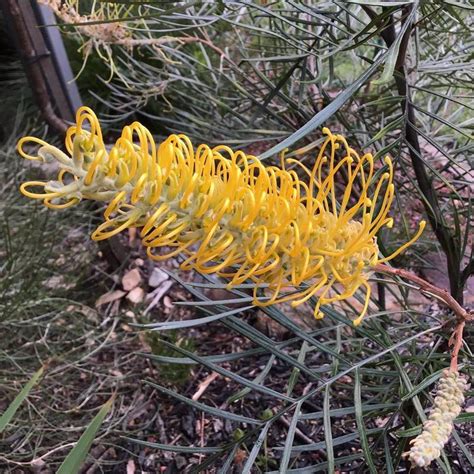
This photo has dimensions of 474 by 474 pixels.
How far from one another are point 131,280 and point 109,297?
2.7 inches

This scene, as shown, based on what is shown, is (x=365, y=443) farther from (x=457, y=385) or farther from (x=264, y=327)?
(x=264, y=327)

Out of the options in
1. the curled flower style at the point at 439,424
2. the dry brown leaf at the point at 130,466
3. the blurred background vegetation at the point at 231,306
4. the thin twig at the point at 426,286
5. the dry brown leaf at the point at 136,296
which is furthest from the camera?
the dry brown leaf at the point at 136,296

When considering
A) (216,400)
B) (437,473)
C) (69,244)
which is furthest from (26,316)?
(437,473)

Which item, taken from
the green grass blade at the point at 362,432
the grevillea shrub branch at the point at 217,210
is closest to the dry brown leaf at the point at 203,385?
the green grass blade at the point at 362,432

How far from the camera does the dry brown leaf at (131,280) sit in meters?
1.33

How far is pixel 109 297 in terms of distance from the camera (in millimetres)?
1303

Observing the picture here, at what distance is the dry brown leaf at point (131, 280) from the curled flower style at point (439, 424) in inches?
39.6

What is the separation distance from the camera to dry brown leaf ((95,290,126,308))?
1.30 m

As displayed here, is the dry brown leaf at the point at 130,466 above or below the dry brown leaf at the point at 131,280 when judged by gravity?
below

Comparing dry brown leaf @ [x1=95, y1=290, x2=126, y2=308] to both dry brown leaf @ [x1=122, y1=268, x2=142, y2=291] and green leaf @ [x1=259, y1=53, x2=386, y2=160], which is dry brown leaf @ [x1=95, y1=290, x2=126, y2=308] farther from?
green leaf @ [x1=259, y1=53, x2=386, y2=160]

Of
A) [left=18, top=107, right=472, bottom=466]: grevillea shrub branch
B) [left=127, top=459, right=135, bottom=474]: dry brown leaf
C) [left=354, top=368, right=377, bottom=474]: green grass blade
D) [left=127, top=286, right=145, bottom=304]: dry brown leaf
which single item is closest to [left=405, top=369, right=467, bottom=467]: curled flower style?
[left=18, top=107, right=472, bottom=466]: grevillea shrub branch

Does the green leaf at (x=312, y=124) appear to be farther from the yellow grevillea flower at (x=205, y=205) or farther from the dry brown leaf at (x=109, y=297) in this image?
the dry brown leaf at (x=109, y=297)

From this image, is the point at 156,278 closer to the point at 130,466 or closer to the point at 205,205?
the point at 130,466

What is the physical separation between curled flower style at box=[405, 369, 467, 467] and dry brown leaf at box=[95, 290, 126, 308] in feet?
3.27
